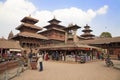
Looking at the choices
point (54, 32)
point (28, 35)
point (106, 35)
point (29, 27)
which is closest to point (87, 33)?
point (106, 35)

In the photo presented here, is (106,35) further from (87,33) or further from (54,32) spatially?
(54,32)

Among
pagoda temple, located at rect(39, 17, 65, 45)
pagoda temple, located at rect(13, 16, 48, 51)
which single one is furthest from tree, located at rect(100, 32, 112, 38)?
pagoda temple, located at rect(13, 16, 48, 51)

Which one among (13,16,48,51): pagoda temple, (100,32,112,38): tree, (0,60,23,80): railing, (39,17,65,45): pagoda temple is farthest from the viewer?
(100,32,112,38): tree

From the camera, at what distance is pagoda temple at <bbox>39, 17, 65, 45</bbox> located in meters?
A: 44.7

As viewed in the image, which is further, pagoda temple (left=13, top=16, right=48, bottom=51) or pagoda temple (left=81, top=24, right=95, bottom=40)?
pagoda temple (left=81, top=24, right=95, bottom=40)

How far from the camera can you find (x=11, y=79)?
29.3ft

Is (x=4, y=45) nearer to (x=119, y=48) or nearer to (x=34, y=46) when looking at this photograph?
(x=34, y=46)

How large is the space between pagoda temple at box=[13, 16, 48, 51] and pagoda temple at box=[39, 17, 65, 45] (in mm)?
4718

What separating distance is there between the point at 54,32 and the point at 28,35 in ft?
37.1

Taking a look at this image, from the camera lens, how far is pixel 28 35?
36625 mm

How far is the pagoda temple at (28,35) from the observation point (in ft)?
119

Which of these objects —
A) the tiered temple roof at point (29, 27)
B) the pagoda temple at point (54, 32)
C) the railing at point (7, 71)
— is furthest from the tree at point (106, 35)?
the railing at point (7, 71)

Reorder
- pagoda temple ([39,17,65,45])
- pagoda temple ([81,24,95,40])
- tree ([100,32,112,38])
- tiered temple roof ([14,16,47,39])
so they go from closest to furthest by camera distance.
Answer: tiered temple roof ([14,16,47,39]) → pagoda temple ([39,17,65,45]) → pagoda temple ([81,24,95,40]) → tree ([100,32,112,38])

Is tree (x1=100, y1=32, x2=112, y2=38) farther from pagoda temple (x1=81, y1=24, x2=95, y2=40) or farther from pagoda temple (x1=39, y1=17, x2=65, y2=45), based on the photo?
pagoda temple (x1=39, y1=17, x2=65, y2=45)
